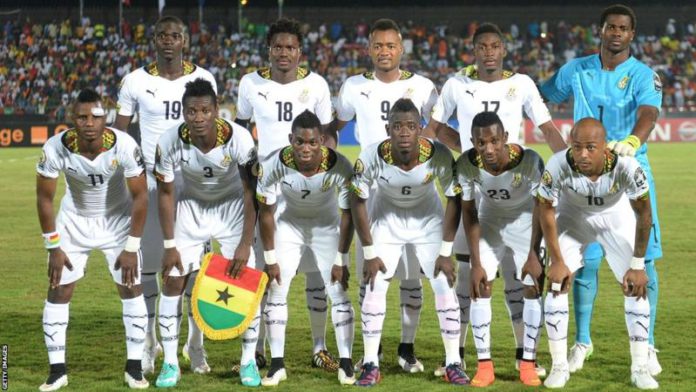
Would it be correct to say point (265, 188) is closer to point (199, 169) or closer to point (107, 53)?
point (199, 169)

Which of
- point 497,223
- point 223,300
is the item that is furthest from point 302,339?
point 497,223

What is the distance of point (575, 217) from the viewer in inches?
292

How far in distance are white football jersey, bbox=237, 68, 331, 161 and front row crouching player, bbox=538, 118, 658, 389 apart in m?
2.03

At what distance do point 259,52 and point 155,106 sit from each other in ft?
121

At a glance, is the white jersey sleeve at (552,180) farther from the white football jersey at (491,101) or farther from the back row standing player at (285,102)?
the back row standing player at (285,102)

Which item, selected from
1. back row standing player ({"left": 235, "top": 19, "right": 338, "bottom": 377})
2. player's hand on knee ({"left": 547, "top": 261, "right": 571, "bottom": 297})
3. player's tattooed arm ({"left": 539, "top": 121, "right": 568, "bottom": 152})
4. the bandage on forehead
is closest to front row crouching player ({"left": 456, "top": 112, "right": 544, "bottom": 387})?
player's hand on knee ({"left": 547, "top": 261, "right": 571, "bottom": 297})

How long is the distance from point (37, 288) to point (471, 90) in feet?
19.1

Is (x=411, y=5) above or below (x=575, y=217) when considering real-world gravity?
above

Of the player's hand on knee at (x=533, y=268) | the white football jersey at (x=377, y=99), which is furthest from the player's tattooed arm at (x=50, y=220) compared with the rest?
the player's hand on knee at (x=533, y=268)

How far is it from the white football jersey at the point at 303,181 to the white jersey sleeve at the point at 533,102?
157 centimetres

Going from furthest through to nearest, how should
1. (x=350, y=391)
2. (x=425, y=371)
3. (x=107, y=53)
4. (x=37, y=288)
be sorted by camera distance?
1. (x=107, y=53)
2. (x=37, y=288)
3. (x=425, y=371)
4. (x=350, y=391)

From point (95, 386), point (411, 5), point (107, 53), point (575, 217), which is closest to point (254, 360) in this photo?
point (95, 386)

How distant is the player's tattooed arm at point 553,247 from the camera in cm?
711

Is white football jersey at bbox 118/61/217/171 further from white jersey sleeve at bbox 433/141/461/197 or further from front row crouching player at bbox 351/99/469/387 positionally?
white jersey sleeve at bbox 433/141/461/197
